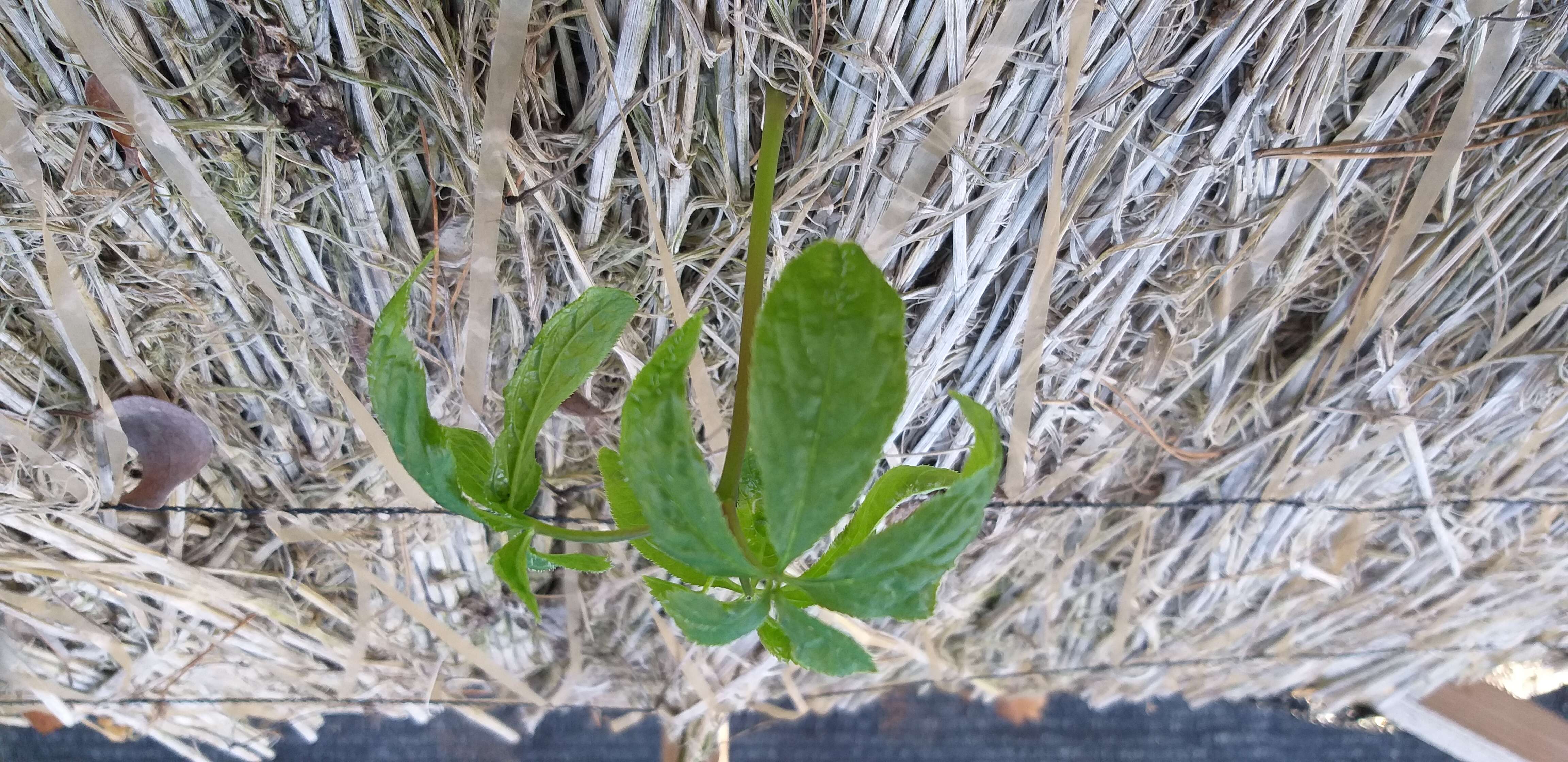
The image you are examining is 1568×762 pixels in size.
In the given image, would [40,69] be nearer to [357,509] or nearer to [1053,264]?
[357,509]

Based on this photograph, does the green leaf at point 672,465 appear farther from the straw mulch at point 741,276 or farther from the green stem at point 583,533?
the straw mulch at point 741,276

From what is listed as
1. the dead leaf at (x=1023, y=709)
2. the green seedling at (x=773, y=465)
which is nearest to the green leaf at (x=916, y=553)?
the green seedling at (x=773, y=465)

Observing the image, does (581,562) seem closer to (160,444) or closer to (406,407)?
(406,407)

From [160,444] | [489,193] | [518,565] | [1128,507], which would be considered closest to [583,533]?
[518,565]

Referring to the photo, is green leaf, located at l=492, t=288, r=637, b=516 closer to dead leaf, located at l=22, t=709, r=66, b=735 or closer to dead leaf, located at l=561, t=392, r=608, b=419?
dead leaf, located at l=561, t=392, r=608, b=419

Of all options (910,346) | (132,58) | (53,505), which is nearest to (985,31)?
(910,346)

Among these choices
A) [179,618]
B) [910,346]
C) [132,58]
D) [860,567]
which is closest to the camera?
[860,567]

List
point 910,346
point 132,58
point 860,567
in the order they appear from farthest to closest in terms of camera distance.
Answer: point 910,346
point 132,58
point 860,567
